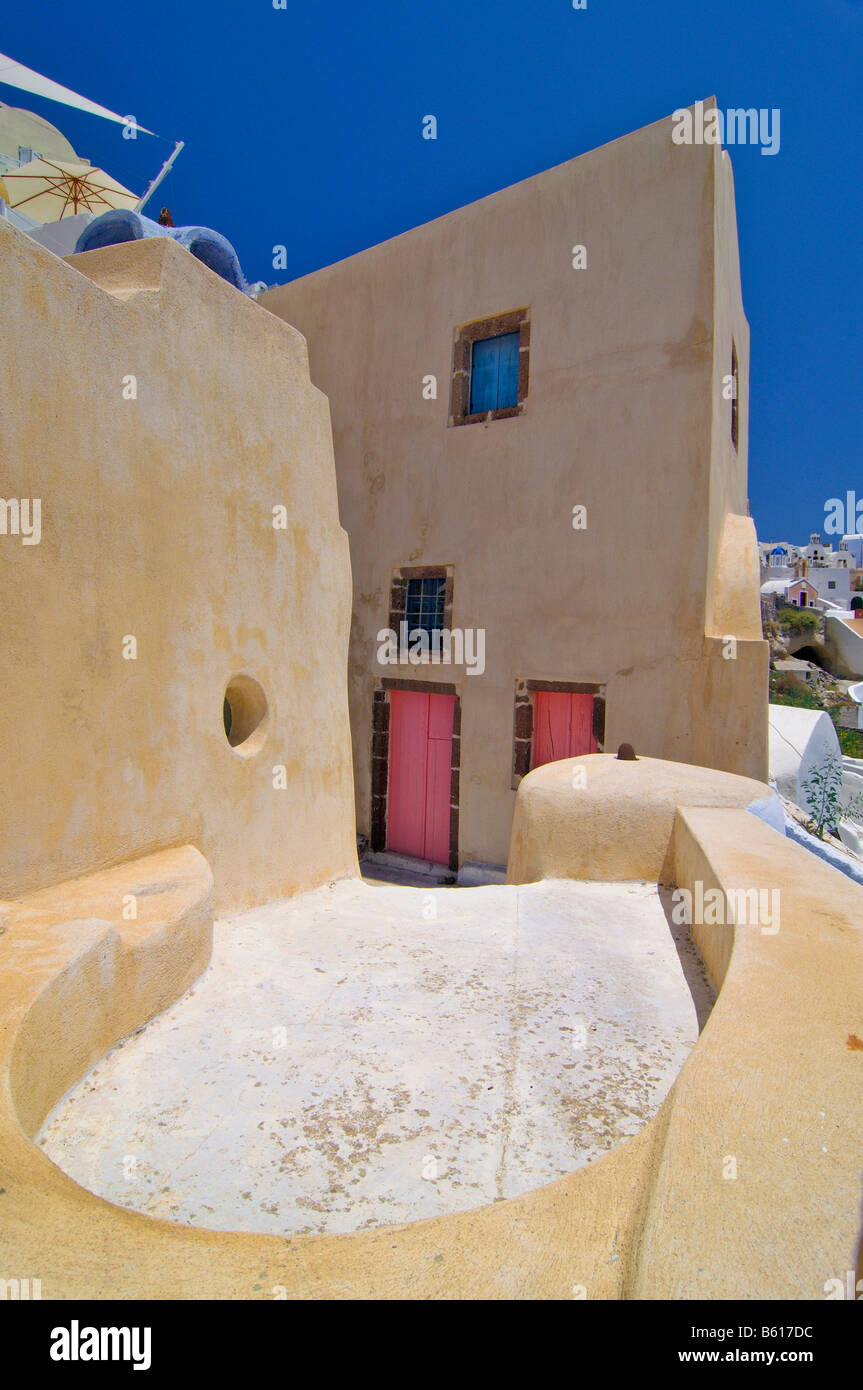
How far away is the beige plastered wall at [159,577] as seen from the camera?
10.6 ft

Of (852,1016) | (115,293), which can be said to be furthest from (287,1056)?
(115,293)

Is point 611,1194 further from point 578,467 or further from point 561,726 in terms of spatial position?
point 578,467

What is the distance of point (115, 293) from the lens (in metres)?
4.06

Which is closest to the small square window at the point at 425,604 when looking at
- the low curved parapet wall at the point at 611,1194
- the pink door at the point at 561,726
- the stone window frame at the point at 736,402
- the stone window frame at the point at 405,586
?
the stone window frame at the point at 405,586

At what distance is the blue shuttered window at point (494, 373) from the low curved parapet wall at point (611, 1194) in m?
8.73

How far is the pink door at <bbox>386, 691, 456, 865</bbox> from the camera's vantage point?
10.6m

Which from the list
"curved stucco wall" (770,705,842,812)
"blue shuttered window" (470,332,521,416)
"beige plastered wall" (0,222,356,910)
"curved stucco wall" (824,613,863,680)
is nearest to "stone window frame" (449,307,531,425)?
"blue shuttered window" (470,332,521,416)

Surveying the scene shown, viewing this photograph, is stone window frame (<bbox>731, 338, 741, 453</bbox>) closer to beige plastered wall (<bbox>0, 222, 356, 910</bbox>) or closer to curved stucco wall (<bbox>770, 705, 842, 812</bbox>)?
curved stucco wall (<bbox>770, 705, 842, 812</bbox>)

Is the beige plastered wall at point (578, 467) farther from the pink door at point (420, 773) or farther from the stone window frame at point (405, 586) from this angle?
the pink door at point (420, 773)

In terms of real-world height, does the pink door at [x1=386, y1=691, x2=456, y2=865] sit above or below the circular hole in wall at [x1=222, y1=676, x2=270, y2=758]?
below

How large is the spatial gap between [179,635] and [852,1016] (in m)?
3.49

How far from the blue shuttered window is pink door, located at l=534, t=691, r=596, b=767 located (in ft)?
12.8

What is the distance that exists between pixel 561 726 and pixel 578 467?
315 centimetres

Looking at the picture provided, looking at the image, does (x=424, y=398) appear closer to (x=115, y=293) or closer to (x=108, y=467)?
(x=115, y=293)
